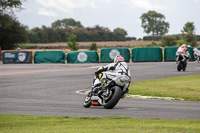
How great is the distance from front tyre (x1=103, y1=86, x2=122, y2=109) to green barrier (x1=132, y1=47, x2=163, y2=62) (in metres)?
36.4

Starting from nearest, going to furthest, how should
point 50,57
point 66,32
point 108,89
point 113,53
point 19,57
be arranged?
point 108,89 < point 113,53 < point 50,57 < point 19,57 < point 66,32

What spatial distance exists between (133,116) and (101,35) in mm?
141787

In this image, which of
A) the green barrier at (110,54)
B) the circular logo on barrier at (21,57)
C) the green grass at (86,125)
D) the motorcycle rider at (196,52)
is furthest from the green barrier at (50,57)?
the green grass at (86,125)

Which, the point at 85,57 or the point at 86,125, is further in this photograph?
the point at 85,57

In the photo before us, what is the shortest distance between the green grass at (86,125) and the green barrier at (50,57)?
38472mm

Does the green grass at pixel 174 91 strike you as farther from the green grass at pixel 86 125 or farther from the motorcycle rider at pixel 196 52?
the motorcycle rider at pixel 196 52

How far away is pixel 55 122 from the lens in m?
10.5

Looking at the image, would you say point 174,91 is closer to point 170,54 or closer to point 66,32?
point 170,54

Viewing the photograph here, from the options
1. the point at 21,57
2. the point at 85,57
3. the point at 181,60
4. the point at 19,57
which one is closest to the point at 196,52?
the point at 85,57

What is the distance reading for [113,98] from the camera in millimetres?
13055

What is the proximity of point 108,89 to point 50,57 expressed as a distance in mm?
37858

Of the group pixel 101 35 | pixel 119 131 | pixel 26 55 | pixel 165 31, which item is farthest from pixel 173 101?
pixel 165 31

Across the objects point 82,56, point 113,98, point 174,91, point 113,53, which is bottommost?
point 174,91

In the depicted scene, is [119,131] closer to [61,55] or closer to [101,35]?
[61,55]
